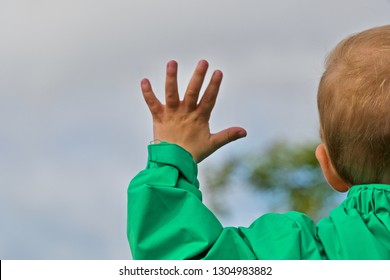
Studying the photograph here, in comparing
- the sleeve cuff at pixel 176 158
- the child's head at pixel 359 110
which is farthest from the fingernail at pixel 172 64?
the child's head at pixel 359 110

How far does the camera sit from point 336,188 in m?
1.76

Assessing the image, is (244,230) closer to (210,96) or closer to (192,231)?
(192,231)

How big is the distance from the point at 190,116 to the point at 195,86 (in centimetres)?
7

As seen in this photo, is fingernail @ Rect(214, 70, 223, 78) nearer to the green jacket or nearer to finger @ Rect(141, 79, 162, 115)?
finger @ Rect(141, 79, 162, 115)

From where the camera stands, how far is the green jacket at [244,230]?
5.28 ft

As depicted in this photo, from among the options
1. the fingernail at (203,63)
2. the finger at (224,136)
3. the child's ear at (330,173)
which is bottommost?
the child's ear at (330,173)

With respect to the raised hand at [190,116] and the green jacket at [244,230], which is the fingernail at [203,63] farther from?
the green jacket at [244,230]

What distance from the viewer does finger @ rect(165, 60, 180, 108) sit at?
6.07 ft

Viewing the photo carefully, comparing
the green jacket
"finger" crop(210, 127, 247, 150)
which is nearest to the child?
the green jacket

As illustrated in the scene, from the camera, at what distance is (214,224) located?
1.67 m

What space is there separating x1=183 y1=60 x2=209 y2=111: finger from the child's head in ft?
0.88

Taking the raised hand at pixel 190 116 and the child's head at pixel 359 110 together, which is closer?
the child's head at pixel 359 110
